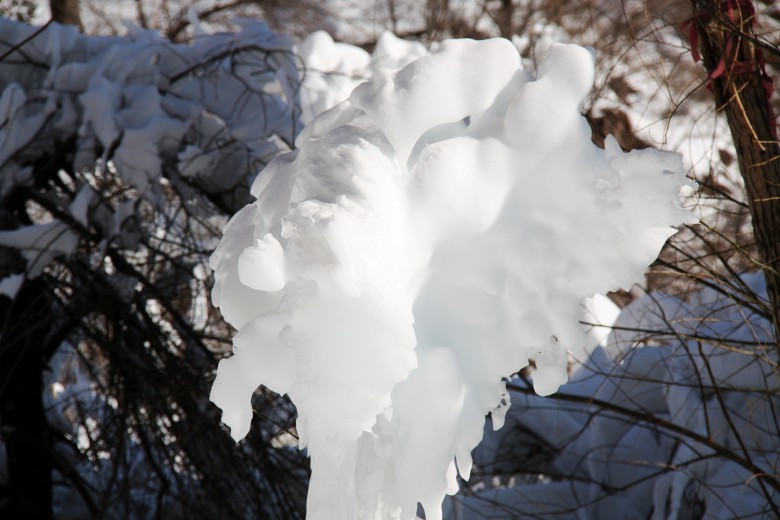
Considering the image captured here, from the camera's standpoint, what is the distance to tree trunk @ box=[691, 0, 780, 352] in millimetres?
1258

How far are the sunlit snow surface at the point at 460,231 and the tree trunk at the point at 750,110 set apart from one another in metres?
0.49

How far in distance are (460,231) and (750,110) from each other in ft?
2.10

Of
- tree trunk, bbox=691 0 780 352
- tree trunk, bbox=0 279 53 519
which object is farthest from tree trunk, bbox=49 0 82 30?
tree trunk, bbox=691 0 780 352

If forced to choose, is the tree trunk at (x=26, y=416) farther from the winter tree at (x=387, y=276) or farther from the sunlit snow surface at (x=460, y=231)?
the sunlit snow surface at (x=460, y=231)

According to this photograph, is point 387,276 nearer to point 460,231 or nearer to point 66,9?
point 460,231

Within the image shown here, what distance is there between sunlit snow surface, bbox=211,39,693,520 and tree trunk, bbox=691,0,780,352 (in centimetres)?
49

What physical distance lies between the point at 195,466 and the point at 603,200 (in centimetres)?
144

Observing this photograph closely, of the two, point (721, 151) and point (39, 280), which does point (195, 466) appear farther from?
point (721, 151)

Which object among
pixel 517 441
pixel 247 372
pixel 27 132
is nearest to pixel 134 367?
pixel 27 132

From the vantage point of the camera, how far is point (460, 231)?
0.86 m

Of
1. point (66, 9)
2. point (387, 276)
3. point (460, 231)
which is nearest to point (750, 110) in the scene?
point (460, 231)

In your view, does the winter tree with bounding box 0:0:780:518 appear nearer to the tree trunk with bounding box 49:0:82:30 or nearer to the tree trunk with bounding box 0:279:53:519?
the tree trunk with bounding box 0:279:53:519

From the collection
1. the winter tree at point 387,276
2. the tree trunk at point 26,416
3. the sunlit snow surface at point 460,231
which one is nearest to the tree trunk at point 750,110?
the winter tree at point 387,276

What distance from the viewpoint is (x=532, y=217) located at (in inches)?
33.9
